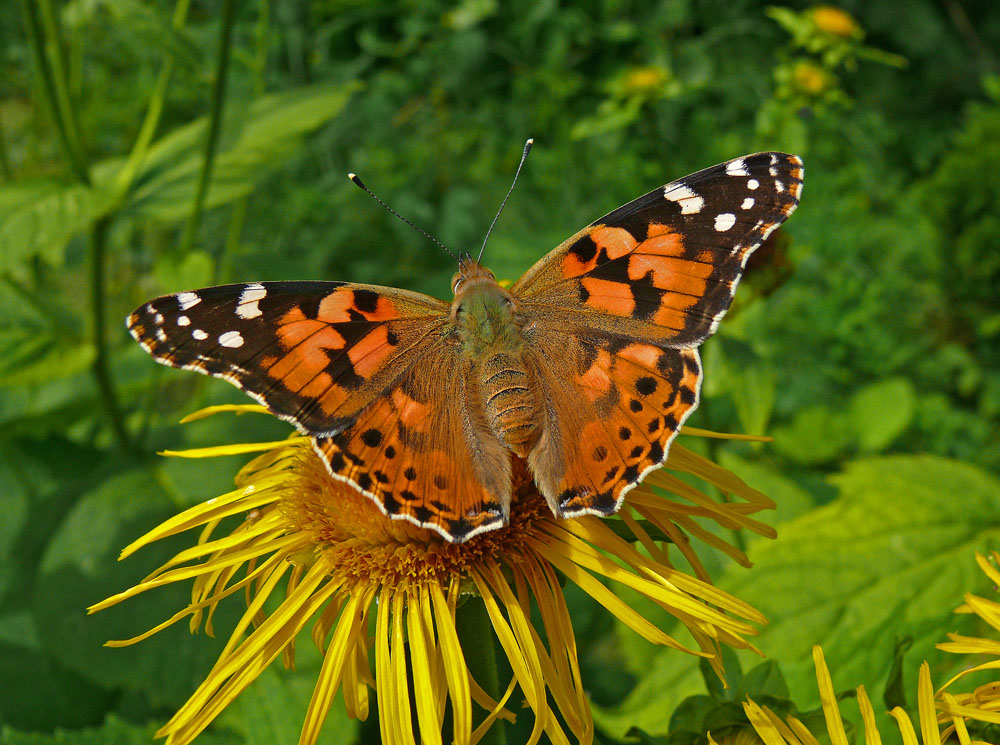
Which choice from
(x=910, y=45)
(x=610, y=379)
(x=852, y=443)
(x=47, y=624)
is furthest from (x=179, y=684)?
(x=910, y=45)

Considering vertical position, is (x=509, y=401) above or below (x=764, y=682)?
above

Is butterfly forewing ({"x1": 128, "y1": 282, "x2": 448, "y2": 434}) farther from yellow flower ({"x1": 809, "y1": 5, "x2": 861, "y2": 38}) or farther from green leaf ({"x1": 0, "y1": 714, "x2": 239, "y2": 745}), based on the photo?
yellow flower ({"x1": 809, "y1": 5, "x2": 861, "y2": 38})

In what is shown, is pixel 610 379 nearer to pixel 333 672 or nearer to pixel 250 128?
pixel 333 672

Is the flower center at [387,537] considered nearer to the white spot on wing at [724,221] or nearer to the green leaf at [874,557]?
the white spot on wing at [724,221]

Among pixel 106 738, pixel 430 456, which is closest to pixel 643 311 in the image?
pixel 430 456

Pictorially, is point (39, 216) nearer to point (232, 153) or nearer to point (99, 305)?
point (99, 305)

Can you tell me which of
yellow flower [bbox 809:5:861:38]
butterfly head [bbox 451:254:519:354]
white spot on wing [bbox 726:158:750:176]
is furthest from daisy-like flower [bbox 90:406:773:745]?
yellow flower [bbox 809:5:861:38]

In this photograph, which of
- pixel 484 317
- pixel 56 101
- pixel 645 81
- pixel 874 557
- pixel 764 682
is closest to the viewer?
pixel 764 682
